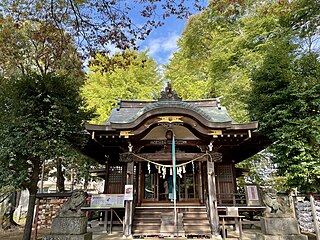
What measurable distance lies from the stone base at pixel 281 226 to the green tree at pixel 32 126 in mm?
6302

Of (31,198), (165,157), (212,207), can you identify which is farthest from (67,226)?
(212,207)

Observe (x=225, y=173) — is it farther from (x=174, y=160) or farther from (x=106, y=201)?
(x=106, y=201)

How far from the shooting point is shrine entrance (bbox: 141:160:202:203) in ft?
29.0

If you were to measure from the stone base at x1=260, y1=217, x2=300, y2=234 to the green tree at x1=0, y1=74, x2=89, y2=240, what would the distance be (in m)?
6.30

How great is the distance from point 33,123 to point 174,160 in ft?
15.0

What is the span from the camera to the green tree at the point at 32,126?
20.7 feet

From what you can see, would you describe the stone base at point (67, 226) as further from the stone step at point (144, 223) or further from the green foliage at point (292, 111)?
the green foliage at point (292, 111)

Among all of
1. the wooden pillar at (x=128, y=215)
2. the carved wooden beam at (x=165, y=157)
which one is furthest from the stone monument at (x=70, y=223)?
the carved wooden beam at (x=165, y=157)

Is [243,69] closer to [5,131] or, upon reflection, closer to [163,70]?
[163,70]

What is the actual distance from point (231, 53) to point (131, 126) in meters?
10.2

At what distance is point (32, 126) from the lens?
6.54m

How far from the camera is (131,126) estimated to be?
23.6ft

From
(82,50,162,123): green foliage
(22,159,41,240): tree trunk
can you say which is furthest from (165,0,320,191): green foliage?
(22,159,41,240): tree trunk

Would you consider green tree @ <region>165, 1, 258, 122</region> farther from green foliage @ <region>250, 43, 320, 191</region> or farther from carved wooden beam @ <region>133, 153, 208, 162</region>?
carved wooden beam @ <region>133, 153, 208, 162</region>
